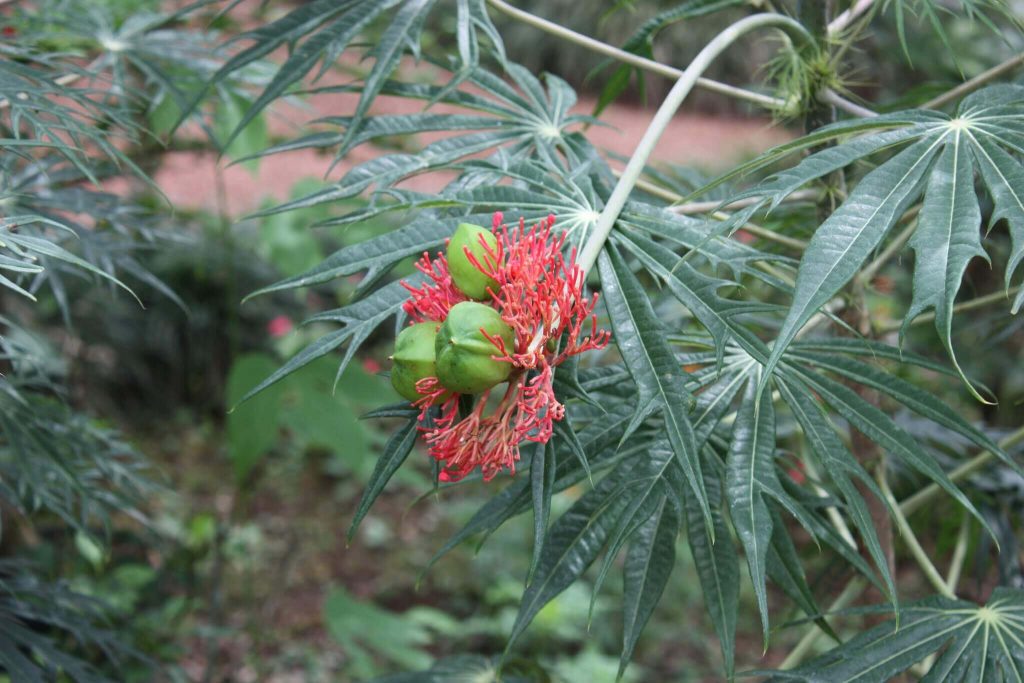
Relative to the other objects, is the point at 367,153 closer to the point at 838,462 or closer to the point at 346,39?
the point at 346,39

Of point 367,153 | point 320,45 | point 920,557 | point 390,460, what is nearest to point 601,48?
point 320,45

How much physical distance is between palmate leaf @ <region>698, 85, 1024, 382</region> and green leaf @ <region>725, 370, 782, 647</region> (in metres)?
0.12

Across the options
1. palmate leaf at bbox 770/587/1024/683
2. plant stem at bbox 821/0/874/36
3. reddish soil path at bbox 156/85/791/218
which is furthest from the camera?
reddish soil path at bbox 156/85/791/218

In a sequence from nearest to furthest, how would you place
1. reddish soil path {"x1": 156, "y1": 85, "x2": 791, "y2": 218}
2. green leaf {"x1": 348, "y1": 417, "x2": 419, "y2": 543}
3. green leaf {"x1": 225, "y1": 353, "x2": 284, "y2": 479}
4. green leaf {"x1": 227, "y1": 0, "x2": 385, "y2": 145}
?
green leaf {"x1": 348, "y1": 417, "x2": 419, "y2": 543} → green leaf {"x1": 227, "y1": 0, "x2": 385, "y2": 145} → green leaf {"x1": 225, "y1": 353, "x2": 284, "y2": 479} → reddish soil path {"x1": 156, "y1": 85, "x2": 791, "y2": 218}

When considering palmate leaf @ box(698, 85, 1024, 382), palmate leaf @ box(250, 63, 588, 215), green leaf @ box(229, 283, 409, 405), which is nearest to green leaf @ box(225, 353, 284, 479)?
palmate leaf @ box(250, 63, 588, 215)

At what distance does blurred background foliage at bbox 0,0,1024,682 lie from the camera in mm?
1467

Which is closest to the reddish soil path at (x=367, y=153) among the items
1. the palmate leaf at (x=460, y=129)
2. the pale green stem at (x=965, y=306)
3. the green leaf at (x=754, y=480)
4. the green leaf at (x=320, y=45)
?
the palmate leaf at (x=460, y=129)

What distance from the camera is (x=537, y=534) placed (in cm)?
63

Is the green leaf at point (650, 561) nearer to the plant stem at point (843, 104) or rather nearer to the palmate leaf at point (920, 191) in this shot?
the palmate leaf at point (920, 191)

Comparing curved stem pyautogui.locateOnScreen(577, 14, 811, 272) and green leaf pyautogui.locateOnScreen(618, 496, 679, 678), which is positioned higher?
curved stem pyautogui.locateOnScreen(577, 14, 811, 272)

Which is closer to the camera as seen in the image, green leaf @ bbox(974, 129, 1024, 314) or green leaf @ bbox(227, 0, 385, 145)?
green leaf @ bbox(974, 129, 1024, 314)

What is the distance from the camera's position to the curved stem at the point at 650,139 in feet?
2.41

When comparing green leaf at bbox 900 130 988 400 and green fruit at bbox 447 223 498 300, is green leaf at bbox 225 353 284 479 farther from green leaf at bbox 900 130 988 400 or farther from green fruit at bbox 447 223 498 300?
green leaf at bbox 900 130 988 400

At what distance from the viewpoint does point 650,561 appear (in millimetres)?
848
